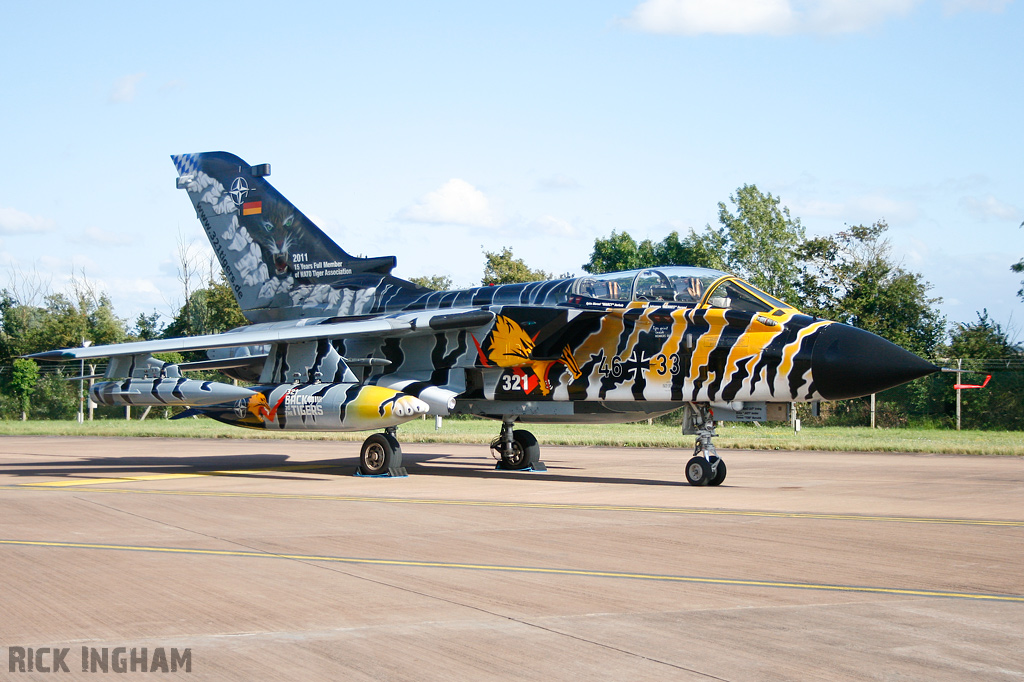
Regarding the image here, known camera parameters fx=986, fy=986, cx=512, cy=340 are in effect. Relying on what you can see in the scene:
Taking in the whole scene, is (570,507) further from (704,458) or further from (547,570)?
(547,570)

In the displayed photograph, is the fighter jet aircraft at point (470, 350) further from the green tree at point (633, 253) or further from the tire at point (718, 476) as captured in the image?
the green tree at point (633, 253)

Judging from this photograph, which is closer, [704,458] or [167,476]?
[704,458]

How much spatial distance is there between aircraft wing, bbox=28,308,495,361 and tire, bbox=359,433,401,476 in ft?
5.93

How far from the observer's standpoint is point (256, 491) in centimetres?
1441

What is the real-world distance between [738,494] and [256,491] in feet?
22.6

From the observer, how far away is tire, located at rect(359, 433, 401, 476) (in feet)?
54.9

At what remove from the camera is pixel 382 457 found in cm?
1677

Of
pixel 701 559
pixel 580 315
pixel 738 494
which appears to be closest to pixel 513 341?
pixel 580 315

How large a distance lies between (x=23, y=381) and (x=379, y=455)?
3111cm

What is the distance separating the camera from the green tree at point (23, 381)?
137 feet

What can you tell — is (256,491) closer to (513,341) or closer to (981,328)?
(513,341)

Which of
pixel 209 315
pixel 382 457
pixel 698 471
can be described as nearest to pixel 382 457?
pixel 382 457

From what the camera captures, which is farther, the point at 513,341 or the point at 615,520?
the point at 513,341

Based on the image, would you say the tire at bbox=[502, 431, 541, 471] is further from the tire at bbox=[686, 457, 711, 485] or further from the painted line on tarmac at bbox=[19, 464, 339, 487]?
the tire at bbox=[686, 457, 711, 485]
